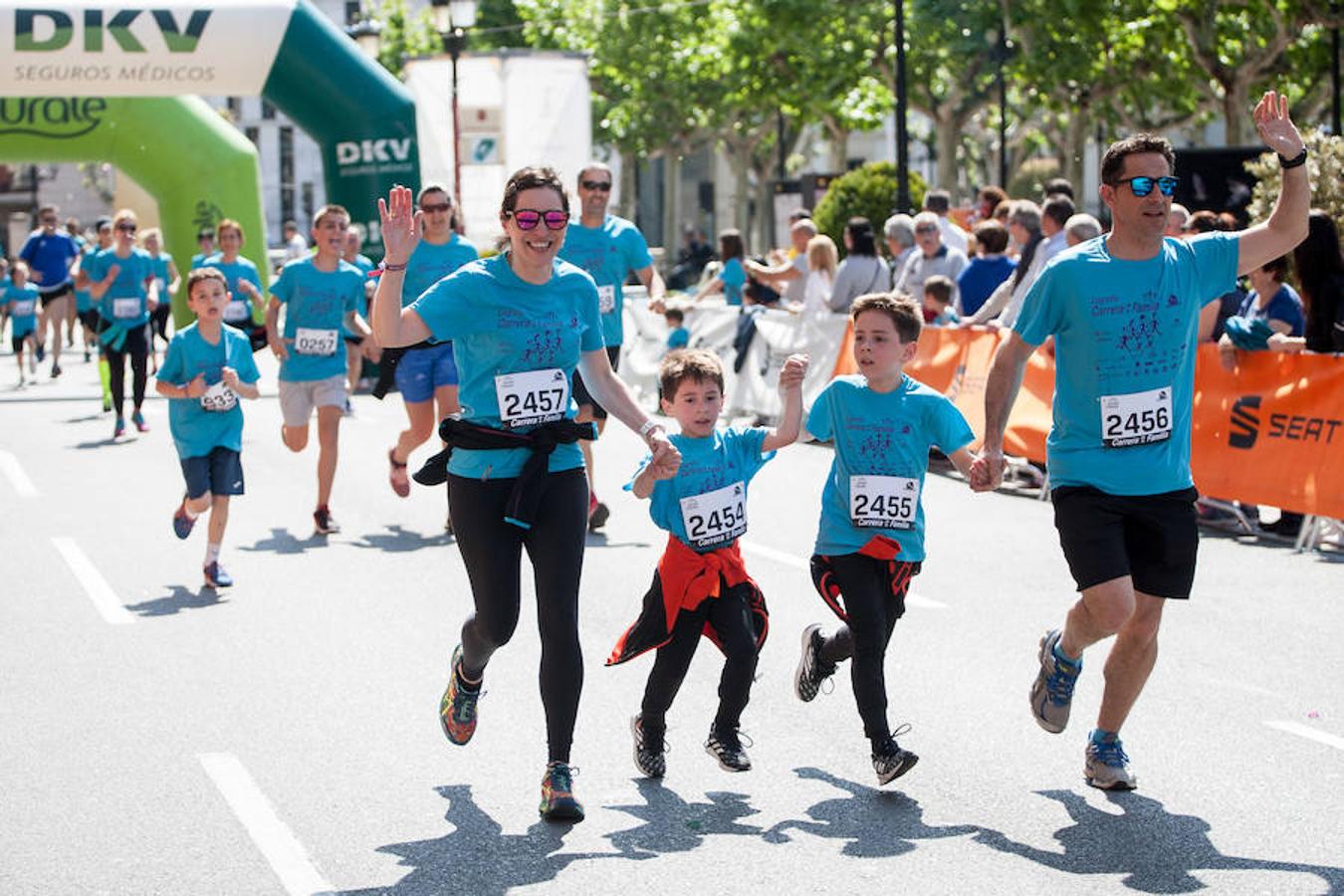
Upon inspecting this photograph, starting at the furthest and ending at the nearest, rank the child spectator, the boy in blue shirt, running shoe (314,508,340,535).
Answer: the boy in blue shirt → the child spectator → running shoe (314,508,340,535)

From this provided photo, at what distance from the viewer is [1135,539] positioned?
617 centimetres

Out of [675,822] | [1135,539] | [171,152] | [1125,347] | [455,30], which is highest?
[455,30]

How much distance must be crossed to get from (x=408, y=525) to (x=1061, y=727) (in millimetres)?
6594

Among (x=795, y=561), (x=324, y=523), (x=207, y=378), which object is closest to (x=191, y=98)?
(x=324, y=523)

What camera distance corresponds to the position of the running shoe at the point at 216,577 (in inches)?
407

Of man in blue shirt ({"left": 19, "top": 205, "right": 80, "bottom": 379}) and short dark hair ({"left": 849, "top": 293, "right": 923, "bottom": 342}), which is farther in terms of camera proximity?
man in blue shirt ({"left": 19, "top": 205, "right": 80, "bottom": 379})

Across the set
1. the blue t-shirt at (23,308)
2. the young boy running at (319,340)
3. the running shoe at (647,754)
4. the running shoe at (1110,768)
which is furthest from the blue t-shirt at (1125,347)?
the blue t-shirt at (23,308)

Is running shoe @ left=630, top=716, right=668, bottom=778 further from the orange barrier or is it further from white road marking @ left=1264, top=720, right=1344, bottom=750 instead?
the orange barrier

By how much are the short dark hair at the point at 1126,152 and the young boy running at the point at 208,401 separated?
5291mm

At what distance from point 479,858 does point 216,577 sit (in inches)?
195

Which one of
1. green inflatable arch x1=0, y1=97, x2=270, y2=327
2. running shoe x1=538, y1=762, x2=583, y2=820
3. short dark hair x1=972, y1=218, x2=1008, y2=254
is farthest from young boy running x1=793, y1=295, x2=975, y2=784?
green inflatable arch x1=0, y1=97, x2=270, y2=327

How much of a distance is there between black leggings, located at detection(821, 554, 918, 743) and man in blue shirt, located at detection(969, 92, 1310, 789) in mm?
413

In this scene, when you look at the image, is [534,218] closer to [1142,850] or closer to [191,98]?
[1142,850]

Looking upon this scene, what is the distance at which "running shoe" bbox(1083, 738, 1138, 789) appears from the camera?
246 inches
